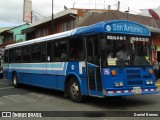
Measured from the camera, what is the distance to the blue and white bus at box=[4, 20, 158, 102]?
410 inches

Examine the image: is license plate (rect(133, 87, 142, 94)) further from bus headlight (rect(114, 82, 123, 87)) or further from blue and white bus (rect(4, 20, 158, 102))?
bus headlight (rect(114, 82, 123, 87))

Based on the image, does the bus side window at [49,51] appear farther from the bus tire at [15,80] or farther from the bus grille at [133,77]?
the bus tire at [15,80]

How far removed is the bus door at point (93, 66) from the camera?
10551 millimetres

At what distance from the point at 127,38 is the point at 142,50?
81cm

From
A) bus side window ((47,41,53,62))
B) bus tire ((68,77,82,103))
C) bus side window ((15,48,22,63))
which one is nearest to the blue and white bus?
bus tire ((68,77,82,103))

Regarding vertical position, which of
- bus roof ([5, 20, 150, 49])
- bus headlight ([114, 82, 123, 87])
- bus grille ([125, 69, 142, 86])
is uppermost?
bus roof ([5, 20, 150, 49])

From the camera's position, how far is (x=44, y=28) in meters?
41.9

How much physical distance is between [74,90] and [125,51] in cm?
249

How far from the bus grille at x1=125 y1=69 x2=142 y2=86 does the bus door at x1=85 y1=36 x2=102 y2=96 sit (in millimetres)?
958

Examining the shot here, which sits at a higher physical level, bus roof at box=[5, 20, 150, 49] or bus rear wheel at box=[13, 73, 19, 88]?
bus roof at box=[5, 20, 150, 49]

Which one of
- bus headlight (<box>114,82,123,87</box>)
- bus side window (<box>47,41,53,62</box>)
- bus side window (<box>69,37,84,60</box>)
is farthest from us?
bus side window (<box>47,41,53,62</box>)

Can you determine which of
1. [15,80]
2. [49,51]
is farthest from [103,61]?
[15,80]

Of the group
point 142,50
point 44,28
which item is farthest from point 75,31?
point 44,28

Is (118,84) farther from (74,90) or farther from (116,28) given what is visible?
(74,90)
